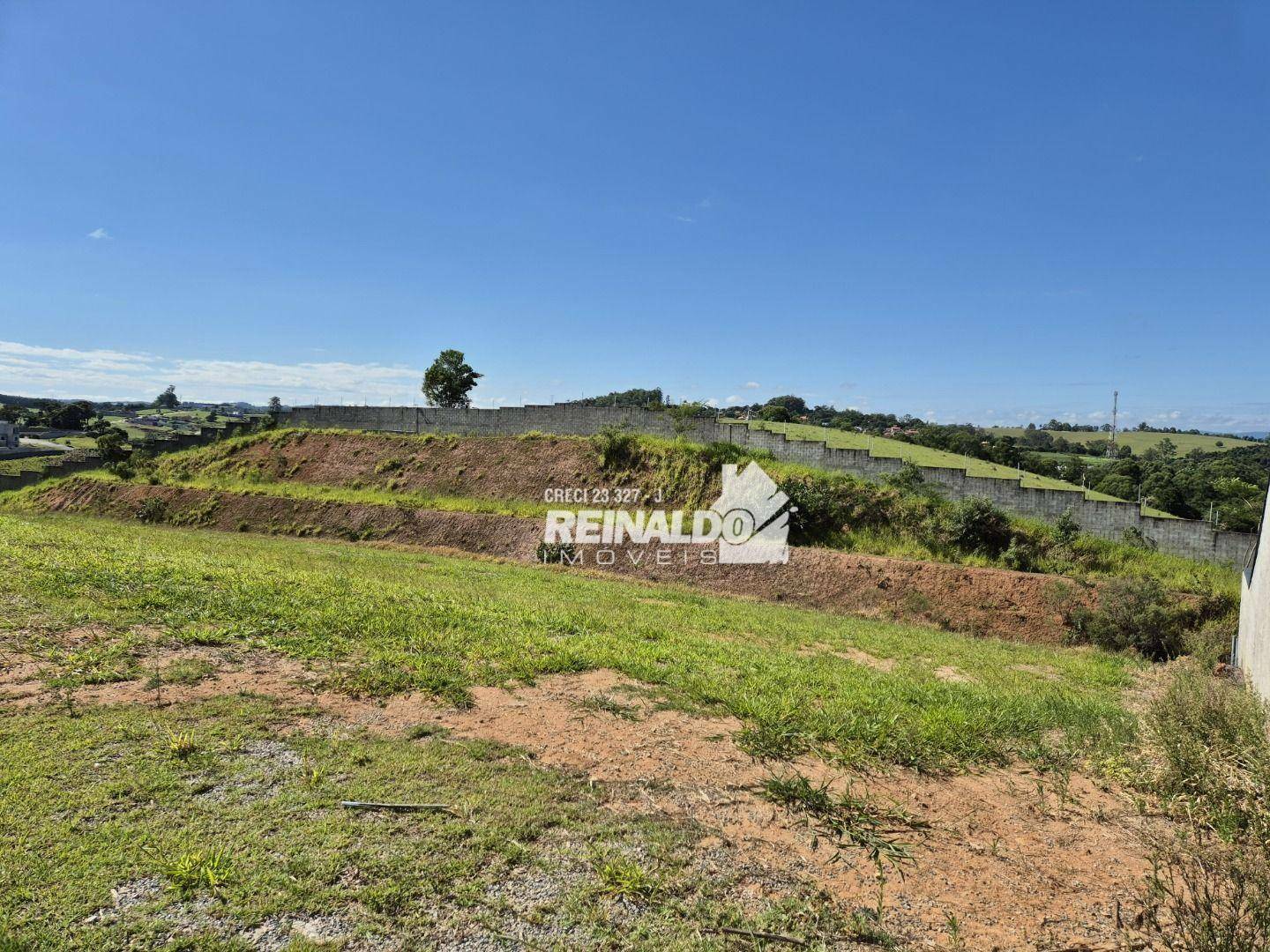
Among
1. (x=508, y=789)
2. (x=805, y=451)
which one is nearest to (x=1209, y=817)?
(x=508, y=789)

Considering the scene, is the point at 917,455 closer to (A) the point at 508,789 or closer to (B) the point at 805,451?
(B) the point at 805,451

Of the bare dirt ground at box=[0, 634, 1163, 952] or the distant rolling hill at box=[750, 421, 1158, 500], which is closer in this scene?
the bare dirt ground at box=[0, 634, 1163, 952]

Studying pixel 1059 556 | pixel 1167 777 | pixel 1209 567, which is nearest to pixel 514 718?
pixel 1167 777

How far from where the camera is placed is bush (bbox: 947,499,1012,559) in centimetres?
1800

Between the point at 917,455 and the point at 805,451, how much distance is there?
5658 millimetres

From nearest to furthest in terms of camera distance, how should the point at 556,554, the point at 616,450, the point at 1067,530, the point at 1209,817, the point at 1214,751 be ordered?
the point at 1209,817
the point at 1214,751
the point at 1067,530
the point at 556,554
the point at 616,450

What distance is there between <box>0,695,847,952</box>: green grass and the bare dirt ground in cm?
45

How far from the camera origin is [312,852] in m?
4.05

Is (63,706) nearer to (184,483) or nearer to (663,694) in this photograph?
(663,694)

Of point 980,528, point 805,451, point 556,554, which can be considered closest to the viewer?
point 980,528

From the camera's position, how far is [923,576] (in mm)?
16812

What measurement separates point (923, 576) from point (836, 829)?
45.0ft

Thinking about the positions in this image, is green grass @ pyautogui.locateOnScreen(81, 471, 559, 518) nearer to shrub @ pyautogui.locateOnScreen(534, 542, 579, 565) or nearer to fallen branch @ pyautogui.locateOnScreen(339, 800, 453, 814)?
shrub @ pyautogui.locateOnScreen(534, 542, 579, 565)

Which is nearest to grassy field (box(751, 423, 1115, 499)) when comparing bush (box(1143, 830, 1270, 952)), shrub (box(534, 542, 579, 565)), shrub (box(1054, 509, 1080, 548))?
shrub (box(1054, 509, 1080, 548))
